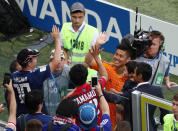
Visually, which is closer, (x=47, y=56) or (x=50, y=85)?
(x=50, y=85)

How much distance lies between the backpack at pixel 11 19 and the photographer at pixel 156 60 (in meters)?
4.60

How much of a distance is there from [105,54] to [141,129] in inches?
187

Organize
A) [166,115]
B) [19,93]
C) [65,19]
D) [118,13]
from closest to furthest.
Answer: [166,115], [19,93], [118,13], [65,19]

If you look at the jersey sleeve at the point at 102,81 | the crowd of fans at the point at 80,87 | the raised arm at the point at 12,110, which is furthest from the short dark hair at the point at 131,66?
the raised arm at the point at 12,110

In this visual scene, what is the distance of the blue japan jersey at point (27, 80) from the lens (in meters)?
5.56

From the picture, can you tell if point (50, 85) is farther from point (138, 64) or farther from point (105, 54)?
point (105, 54)

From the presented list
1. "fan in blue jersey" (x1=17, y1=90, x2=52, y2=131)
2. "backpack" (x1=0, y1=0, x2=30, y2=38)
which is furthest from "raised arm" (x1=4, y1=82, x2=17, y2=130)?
"backpack" (x1=0, y1=0, x2=30, y2=38)

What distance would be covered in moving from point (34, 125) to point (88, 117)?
1.95 feet

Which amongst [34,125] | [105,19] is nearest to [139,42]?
[34,125]

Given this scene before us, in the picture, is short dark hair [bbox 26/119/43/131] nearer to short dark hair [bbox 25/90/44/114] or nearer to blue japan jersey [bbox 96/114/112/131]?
short dark hair [bbox 25/90/44/114]

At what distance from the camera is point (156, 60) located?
21.2ft

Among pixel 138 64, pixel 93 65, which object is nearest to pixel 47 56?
pixel 93 65

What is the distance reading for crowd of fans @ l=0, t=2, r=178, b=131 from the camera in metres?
4.67

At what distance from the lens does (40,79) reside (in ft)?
18.4
